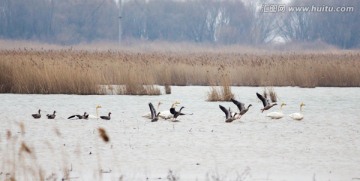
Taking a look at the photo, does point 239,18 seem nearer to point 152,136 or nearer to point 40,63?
point 40,63

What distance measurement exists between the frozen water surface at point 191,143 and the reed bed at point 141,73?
1.80m

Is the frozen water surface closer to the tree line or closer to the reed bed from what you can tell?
the reed bed

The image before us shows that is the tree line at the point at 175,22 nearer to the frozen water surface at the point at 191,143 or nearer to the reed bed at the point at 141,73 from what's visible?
the reed bed at the point at 141,73

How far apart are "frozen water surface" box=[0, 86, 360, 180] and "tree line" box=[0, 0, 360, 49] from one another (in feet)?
158

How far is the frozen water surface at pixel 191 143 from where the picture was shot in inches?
285

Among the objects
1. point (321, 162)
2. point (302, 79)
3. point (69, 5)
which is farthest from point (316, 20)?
point (321, 162)

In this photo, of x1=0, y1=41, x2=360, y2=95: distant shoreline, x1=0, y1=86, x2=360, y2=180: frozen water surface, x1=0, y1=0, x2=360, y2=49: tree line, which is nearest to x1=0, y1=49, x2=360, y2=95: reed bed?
x1=0, y1=41, x2=360, y2=95: distant shoreline

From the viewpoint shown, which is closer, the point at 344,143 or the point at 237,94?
the point at 344,143

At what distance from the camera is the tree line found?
6288cm

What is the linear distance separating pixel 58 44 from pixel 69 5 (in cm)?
854

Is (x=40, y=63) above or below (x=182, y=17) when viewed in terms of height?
below

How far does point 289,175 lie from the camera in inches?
279

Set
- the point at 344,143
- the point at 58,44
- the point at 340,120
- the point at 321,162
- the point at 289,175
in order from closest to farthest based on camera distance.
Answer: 1. the point at 289,175
2. the point at 321,162
3. the point at 344,143
4. the point at 340,120
5. the point at 58,44

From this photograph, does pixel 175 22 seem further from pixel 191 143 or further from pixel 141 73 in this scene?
pixel 191 143
